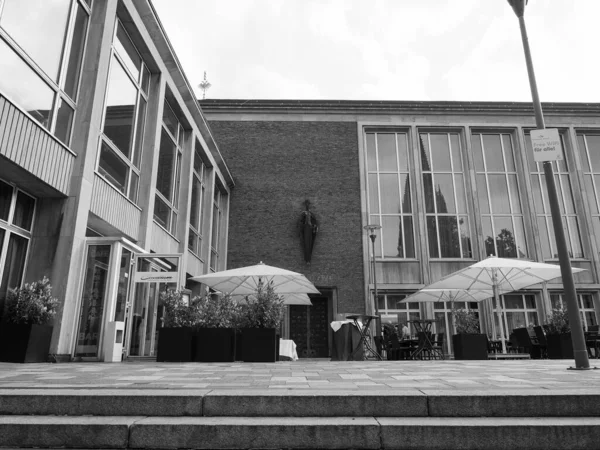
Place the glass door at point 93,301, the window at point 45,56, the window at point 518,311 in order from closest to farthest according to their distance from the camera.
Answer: the window at point 45,56 < the glass door at point 93,301 < the window at point 518,311

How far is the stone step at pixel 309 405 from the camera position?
3.60 m

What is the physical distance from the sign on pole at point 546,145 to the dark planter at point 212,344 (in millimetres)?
6483

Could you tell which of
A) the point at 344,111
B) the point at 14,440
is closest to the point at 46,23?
the point at 14,440

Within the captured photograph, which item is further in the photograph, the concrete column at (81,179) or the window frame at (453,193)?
the window frame at (453,193)

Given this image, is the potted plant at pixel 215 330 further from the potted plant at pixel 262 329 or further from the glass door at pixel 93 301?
the glass door at pixel 93 301

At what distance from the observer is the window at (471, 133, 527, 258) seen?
23.2m

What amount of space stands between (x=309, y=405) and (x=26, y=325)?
636cm

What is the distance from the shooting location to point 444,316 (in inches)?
865

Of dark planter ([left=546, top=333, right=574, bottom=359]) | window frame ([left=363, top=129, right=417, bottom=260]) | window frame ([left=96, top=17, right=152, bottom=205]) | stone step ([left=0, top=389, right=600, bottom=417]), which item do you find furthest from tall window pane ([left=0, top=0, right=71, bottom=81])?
window frame ([left=363, top=129, right=417, bottom=260])

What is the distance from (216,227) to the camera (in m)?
22.4

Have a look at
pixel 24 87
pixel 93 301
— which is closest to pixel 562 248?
pixel 93 301

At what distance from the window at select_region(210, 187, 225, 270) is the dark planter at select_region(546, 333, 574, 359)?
1395 cm

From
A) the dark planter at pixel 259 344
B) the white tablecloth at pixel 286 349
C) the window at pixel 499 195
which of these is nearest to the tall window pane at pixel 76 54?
the dark planter at pixel 259 344

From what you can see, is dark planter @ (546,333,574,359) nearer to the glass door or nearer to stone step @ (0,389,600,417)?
stone step @ (0,389,600,417)
